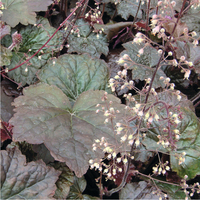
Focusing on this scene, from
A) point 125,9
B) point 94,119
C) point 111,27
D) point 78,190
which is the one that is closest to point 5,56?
point 94,119

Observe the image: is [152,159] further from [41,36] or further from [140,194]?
[41,36]

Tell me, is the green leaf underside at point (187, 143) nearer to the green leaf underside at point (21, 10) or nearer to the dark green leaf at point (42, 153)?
the dark green leaf at point (42, 153)

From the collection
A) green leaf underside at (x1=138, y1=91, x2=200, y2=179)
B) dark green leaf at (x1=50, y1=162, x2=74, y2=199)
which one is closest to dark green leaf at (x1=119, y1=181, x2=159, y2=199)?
green leaf underside at (x1=138, y1=91, x2=200, y2=179)

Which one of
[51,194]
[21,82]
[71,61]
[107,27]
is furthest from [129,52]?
[51,194]

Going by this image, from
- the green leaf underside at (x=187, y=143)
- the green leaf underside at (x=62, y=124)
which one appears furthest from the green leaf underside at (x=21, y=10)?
the green leaf underside at (x=187, y=143)

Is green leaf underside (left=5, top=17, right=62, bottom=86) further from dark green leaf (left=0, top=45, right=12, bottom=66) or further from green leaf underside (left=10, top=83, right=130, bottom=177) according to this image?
green leaf underside (left=10, top=83, right=130, bottom=177)
